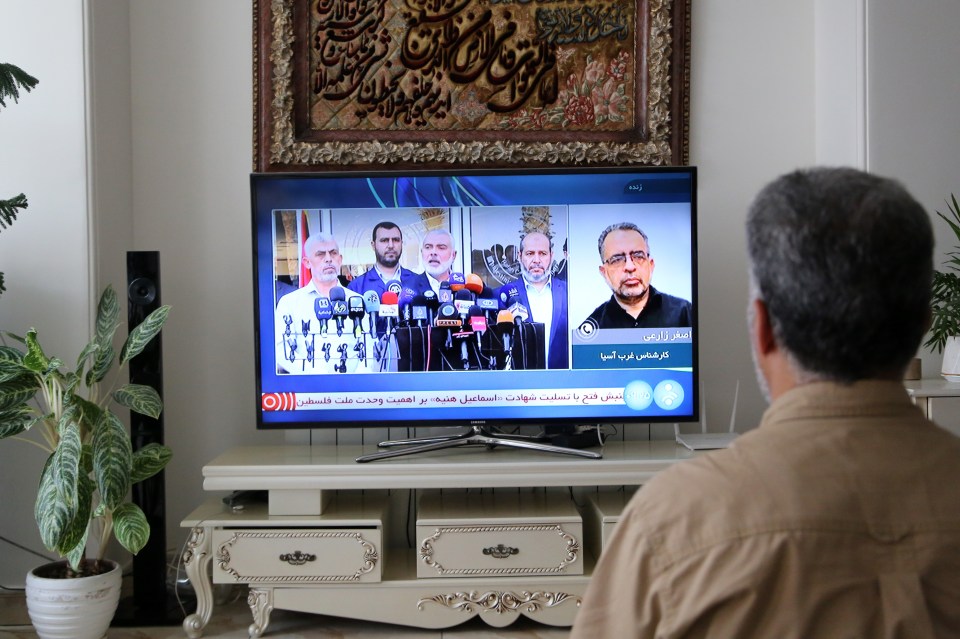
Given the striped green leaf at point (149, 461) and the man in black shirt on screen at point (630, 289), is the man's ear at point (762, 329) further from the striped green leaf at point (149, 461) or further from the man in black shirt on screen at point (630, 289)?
the striped green leaf at point (149, 461)

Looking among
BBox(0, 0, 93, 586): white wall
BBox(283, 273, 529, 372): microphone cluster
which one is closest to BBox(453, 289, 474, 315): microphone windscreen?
BBox(283, 273, 529, 372): microphone cluster

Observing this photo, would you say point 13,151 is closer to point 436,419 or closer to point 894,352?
point 436,419

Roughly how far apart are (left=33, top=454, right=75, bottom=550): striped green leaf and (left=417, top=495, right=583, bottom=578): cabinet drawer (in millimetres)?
1044

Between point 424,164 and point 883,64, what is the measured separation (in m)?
1.68

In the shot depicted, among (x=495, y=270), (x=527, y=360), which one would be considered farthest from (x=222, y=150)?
(x=527, y=360)

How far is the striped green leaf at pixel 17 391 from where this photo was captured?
2.78m

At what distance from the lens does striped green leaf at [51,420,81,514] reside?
2.66 m

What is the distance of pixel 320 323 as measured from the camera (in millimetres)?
3166

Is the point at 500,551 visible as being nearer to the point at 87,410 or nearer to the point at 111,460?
the point at 111,460

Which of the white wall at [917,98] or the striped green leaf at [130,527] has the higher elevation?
the white wall at [917,98]

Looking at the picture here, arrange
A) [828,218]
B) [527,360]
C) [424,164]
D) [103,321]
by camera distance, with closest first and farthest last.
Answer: [828,218] < [103,321] < [527,360] < [424,164]

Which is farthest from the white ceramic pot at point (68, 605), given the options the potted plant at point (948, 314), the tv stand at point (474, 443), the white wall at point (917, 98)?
the white wall at point (917, 98)

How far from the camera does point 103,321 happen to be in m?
2.98

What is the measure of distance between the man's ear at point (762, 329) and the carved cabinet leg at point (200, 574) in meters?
2.37
